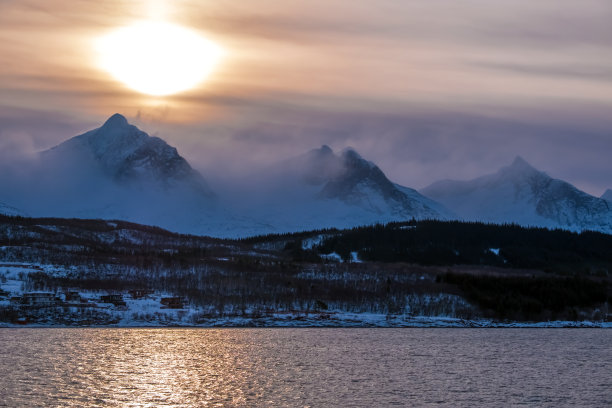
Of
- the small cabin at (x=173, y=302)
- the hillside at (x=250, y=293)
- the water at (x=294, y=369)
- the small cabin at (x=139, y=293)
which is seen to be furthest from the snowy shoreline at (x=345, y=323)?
the water at (x=294, y=369)

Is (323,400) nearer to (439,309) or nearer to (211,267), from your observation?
(439,309)

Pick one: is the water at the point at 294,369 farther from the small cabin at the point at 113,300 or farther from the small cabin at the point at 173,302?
the small cabin at the point at 173,302

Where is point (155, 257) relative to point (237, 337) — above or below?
above

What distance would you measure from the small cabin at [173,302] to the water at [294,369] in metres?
18.3

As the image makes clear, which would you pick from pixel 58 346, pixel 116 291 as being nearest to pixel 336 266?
pixel 116 291

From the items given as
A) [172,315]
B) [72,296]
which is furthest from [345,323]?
[72,296]

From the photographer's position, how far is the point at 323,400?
60469 millimetres

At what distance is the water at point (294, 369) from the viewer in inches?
2409

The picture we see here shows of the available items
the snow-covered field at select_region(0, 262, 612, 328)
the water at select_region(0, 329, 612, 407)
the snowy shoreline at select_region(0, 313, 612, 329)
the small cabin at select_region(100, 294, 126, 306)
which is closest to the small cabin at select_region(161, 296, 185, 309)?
the snow-covered field at select_region(0, 262, 612, 328)

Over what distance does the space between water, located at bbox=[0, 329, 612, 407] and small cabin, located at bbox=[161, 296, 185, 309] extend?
18348 millimetres

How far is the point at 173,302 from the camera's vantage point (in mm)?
134875

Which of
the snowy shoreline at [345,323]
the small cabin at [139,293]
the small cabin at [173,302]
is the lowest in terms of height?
the snowy shoreline at [345,323]

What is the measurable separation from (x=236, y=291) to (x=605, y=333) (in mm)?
57362

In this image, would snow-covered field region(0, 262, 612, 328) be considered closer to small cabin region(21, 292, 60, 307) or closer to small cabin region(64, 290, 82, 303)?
small cabin region(64, 290, 82, 303)
